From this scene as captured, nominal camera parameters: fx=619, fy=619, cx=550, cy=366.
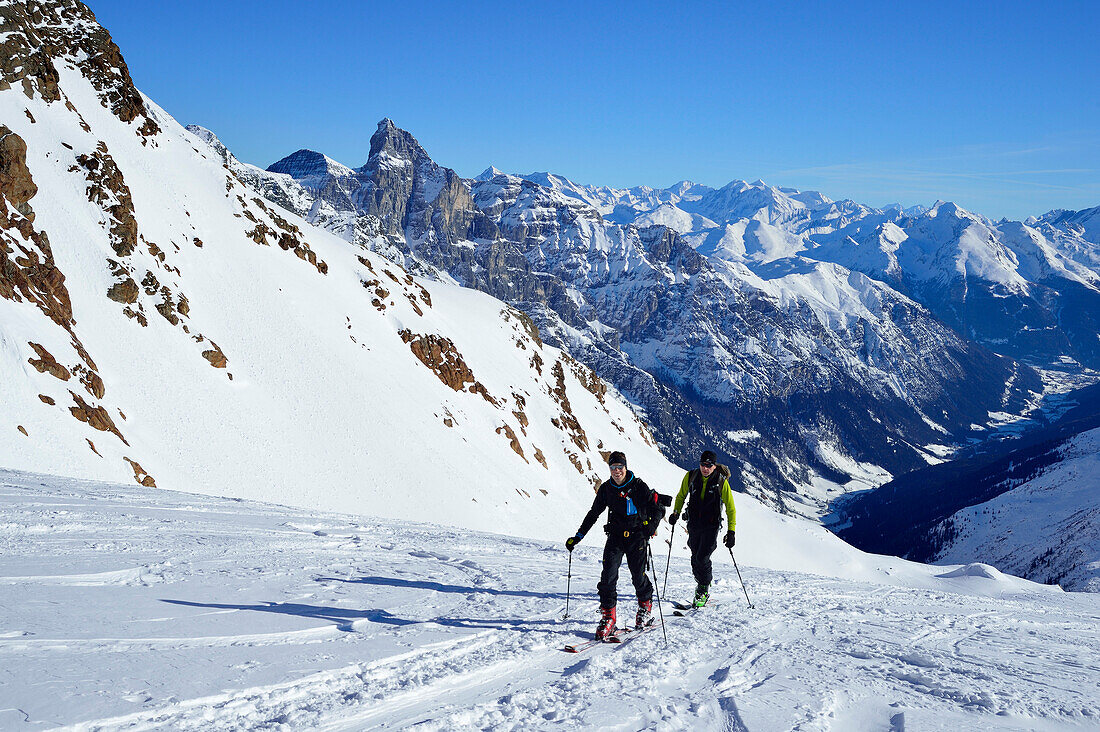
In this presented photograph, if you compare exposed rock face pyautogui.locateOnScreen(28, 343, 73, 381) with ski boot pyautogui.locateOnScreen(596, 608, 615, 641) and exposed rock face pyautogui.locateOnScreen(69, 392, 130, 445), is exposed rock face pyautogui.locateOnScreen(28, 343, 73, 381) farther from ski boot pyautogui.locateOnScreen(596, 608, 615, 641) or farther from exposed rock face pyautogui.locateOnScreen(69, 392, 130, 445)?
ski boot pyautogui.locateOnScreen(596, 608, 615, 641)

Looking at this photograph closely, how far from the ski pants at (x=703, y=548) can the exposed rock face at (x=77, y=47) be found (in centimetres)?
5614

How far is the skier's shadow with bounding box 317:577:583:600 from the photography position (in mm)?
11508

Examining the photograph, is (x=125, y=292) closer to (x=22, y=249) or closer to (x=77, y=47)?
(x=22, y=249)

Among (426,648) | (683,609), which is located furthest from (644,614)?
(426,648)

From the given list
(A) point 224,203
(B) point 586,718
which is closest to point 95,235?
(A) point 224,203

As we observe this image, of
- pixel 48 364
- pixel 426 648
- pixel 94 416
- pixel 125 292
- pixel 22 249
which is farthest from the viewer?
pixel 125 292

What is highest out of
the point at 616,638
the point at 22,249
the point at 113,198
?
the point at 113,198

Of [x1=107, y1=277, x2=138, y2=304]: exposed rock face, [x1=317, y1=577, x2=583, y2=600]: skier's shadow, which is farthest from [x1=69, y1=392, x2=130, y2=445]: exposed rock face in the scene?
[x1=317, y1=577, x2=583, y2=600]: skier's shadow

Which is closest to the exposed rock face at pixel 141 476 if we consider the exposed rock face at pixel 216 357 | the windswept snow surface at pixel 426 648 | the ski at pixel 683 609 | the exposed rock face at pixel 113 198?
the windswept snow surface at pixel 426 648

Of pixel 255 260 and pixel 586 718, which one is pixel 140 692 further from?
pixel 255 260

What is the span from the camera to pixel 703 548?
11828 mm

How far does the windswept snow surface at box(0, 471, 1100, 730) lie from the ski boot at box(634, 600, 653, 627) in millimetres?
284

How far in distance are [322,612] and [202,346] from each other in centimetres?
3870

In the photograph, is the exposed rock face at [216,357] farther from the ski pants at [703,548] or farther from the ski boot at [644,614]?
the ski boot at [644,614]
